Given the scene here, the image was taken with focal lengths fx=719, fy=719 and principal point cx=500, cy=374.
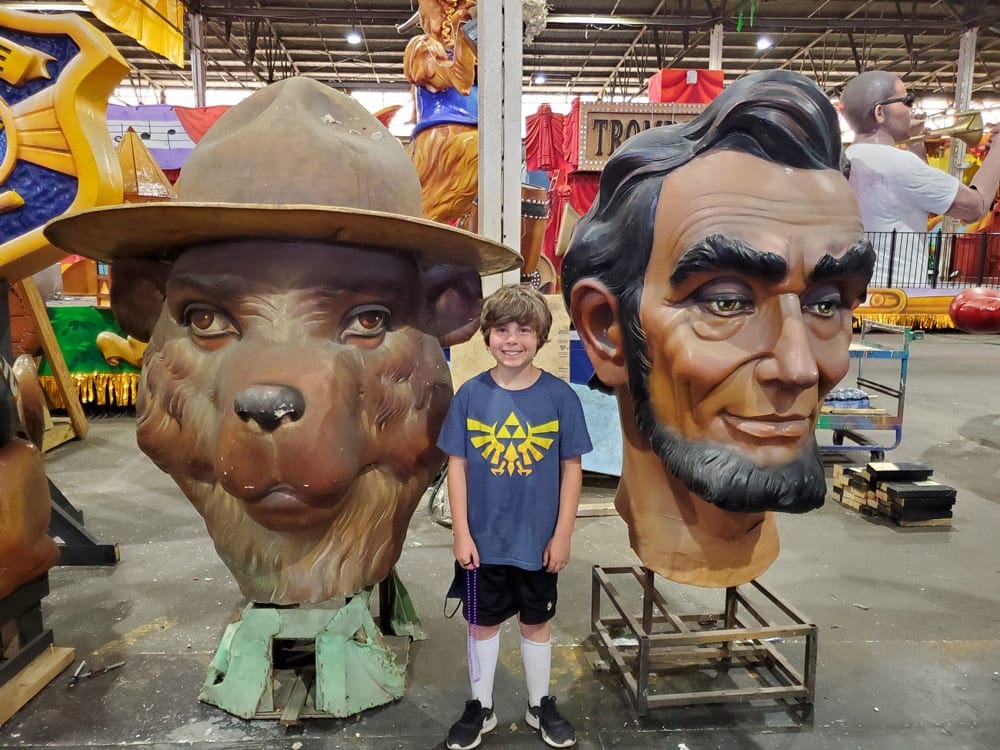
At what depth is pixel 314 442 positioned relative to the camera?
5.18 feet

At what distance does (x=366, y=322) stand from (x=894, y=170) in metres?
4.75

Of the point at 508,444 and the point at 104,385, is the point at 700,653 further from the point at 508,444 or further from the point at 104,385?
the point at 104,385

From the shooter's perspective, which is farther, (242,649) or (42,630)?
(42,630)

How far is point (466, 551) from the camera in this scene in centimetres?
185

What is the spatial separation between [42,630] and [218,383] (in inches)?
57.1

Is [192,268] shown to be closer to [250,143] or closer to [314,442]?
[250,143]

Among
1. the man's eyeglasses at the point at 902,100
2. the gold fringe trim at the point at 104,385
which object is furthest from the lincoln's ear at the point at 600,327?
the gold fringe trim at the point at 104,385

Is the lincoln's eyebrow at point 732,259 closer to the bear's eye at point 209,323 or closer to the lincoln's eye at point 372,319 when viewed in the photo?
the lincoln's eye at point 372,319

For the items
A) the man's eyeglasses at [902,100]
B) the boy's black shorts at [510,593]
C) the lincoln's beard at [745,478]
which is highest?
the man's eyeglasses at [902,100]

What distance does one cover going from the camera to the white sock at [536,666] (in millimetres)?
2010

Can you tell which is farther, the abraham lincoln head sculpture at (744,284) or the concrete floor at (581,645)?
the concrete floor at (581,645)

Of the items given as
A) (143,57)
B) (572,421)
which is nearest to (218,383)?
(572,421)

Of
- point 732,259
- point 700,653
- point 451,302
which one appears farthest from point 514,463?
point 700,653

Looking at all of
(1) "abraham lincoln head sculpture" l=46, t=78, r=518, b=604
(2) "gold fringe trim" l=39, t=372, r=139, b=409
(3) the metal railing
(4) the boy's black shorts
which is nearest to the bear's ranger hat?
(1) "abraham lincoln head sculpture" l=46, t=78, r=518, b=604
